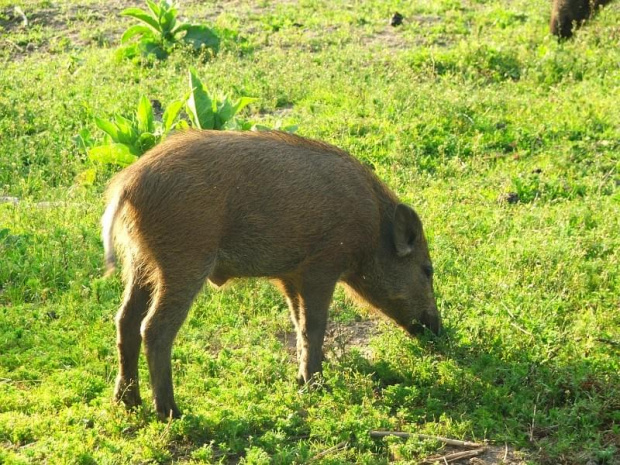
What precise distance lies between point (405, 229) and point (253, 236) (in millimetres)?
1189

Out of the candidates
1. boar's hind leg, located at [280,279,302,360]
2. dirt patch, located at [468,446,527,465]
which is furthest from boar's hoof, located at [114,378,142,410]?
dirt patch, located at [468,446,527,465]

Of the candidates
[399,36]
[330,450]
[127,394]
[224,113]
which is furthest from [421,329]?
[399,36]

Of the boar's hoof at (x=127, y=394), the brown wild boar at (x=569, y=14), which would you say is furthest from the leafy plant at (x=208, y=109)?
the brown wild boar at (x=569, y=14)

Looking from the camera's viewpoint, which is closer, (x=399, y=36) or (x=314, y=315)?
(x=314, y=315)

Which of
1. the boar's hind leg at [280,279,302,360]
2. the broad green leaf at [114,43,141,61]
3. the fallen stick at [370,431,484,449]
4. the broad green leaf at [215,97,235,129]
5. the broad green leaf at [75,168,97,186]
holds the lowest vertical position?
the fallen stick at [370,431,484,449]

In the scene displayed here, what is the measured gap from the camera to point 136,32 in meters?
11.8

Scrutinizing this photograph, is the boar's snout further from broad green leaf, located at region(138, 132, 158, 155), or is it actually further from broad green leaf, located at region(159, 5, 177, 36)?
broad green leaf, located at region(159, 5, 177, 36)

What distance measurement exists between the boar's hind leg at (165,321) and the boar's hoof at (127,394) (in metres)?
0.21

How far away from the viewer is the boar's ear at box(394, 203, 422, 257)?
6449mm

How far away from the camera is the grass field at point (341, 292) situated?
18.4 ft

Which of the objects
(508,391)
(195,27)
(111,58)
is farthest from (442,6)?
(508,391)

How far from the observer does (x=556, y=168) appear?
9.19m

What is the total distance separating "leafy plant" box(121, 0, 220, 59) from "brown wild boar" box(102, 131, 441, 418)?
18.6 ft

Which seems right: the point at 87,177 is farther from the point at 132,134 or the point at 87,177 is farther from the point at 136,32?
the point at 136,32
